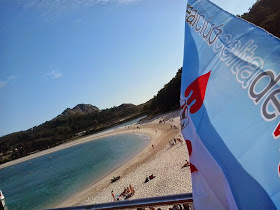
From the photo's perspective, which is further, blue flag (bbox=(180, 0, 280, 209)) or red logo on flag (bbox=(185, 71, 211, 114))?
red logo on flag (bbox=(185, 71, 211, 114))

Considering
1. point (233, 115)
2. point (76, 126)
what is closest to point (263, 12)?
point (233, 115)

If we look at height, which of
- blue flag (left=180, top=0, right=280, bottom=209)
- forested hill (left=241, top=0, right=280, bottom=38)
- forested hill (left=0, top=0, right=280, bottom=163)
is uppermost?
forested hill (left=241, top=0, right=280, bottom=38)

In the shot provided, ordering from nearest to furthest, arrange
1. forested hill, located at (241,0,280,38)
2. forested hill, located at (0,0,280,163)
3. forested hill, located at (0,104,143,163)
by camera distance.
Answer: forested hill, located at (241,0,280,38) < forested hill, located at (0,0,280,163) < forested hill, located at (0,104,143,163)

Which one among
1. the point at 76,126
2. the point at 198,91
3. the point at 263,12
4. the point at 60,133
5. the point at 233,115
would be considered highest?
the point at 263,12

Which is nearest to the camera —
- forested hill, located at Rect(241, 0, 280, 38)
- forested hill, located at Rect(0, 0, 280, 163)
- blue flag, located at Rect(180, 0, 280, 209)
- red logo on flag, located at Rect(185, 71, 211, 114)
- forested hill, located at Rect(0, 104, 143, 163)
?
blue flag, located at Rect(180, 0, 280, 209)

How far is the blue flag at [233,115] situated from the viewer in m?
1.10

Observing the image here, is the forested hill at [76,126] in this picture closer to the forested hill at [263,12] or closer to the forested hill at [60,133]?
the forested hill at [60,133]

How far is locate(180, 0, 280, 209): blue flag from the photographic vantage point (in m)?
1.10

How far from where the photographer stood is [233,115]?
1352 mm

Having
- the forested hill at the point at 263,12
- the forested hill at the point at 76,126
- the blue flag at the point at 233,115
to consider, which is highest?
the forested hill at the point at 263,12

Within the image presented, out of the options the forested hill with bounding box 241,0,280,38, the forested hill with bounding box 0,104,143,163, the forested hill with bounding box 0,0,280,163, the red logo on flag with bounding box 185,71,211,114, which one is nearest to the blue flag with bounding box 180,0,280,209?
the red logo on flag with bounding box 185,71,211,114

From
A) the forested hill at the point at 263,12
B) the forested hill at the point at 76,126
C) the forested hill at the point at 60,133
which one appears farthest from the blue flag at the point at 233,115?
the forested hill at the point at 60,133

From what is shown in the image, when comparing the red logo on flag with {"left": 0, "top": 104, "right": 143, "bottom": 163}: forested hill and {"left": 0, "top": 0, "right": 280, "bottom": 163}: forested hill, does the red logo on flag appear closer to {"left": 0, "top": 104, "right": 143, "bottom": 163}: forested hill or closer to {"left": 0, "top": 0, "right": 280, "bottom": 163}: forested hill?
{"left": 0, "top": 0, "right": 280, "bottom": 163}: forested hill

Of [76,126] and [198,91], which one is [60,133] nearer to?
[76,126]
